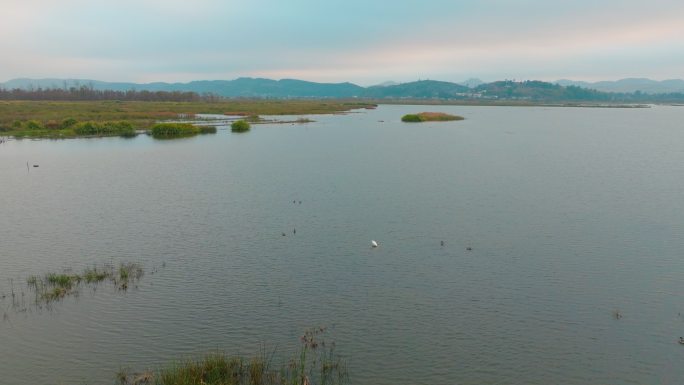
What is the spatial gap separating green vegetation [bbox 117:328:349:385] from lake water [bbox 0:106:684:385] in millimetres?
585

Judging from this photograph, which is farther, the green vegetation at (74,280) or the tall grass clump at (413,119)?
the tall grass clump at (413,119)

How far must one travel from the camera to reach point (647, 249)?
2422 cm

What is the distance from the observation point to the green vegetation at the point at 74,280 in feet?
61.9

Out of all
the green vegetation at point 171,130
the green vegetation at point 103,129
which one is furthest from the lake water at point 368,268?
the green vegetation at point 103,129

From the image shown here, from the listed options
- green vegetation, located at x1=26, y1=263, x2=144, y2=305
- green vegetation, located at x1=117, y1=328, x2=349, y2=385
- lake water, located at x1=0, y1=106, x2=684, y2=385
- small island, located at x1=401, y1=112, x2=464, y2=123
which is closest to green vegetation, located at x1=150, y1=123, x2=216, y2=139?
lake water, located at x1=0, y1=106, x2=684, y2=385

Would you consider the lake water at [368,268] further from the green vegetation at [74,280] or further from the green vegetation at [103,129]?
the green vegetation at [103,129]

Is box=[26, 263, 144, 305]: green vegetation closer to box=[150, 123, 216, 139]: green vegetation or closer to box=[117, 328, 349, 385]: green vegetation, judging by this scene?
box=[117, 328, 349, 385]: green vegetation

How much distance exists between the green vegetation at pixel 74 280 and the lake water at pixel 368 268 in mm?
545

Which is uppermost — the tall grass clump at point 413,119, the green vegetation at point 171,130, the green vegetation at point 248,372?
the tall grass clump at point 413,119

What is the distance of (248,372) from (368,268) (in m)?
9.27

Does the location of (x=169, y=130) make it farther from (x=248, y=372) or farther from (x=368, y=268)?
(x=248, y=372)

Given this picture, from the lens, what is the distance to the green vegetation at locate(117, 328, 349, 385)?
42.0 ft

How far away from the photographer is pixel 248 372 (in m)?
13.6

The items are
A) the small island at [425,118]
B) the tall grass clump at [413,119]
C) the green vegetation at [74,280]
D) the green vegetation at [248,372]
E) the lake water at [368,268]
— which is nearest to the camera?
the green vegetation at [248,372]
